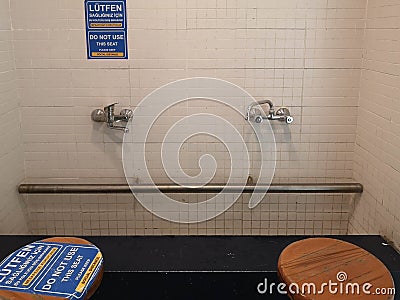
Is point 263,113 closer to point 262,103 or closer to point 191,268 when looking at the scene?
point 262,103

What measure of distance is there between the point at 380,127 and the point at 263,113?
0.49 meters

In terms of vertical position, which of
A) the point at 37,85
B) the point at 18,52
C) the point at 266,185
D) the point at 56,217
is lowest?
the point at 56,217

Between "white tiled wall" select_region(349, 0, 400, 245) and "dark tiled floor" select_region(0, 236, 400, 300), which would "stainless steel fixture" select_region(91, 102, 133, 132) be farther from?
"white tiled wall" select_region(349, 0, 400, 245)

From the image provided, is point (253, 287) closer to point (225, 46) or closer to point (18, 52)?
point (225, 46)

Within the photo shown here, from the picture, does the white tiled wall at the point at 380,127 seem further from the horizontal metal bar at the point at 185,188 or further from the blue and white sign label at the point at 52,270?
the blue and white sign label at the point at 52,270

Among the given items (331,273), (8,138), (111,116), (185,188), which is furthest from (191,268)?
(8,138)

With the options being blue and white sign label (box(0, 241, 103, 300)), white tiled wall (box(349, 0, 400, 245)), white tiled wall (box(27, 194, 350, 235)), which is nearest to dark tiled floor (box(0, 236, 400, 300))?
white tiled wall (box(349, 0, 400, 245))

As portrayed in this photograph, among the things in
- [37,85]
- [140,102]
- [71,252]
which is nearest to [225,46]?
[140,102]

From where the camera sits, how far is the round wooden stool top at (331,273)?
0.84 metres

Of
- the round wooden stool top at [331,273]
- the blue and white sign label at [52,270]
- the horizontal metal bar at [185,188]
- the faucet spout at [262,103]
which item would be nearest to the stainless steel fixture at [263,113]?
the faucet spout at [262,103]

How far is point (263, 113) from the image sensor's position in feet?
6.42

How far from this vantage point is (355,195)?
2.00m

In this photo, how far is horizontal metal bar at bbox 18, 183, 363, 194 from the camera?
6.38ft

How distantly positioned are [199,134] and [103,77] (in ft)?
1.59
